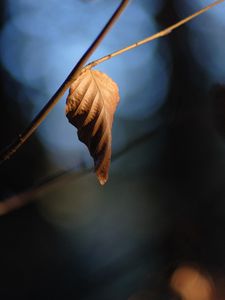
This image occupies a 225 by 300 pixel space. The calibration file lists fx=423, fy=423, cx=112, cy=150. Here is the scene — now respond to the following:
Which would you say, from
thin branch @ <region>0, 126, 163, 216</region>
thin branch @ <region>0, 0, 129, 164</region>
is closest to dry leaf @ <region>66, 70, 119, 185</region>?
thin branch @ <region>0, 0, 129, 164</region>

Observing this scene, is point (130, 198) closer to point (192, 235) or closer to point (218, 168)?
point (218, 168)

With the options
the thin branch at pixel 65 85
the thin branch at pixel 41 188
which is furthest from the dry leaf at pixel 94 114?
the thin branch at pixel 41 188

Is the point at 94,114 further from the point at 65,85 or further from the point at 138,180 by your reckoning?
the point at 138,180

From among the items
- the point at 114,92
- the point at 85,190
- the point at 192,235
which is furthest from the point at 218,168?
the point at 114,92

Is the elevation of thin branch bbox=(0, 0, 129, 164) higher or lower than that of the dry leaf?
higher

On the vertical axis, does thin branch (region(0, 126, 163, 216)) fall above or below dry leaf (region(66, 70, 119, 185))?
below

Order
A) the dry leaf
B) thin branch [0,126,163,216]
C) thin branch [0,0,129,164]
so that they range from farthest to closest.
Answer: thin branch [0,126,163,216] < the dry leaf < thin branch [0,0,129,164]

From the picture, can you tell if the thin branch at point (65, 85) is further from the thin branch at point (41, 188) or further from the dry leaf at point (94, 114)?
the thin branch at point (41, 188)

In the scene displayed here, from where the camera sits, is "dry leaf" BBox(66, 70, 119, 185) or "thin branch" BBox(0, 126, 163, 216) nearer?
"dry leaf" BBox(66, 70, 119, 185)

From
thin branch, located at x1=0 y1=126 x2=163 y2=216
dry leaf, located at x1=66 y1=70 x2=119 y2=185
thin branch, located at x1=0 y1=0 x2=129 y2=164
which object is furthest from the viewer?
thin branch, located at x1=0 y1=126 x2=163 y2=216

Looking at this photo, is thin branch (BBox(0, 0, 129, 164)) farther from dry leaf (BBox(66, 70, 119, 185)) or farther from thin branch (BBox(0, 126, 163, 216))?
thin branch (BBox(0, 126, 163, 216))
